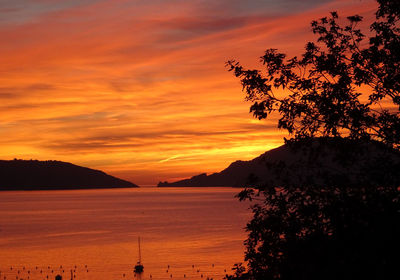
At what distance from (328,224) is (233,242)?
448ft

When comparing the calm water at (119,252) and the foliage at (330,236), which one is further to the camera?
the calm water at (119,252)

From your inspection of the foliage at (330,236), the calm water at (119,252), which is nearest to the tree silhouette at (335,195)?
the foliage at (330,236)

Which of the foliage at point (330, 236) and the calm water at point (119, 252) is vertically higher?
the foliage at point (330, 236)

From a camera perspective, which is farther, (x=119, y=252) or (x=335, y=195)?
(x=119, y=252)

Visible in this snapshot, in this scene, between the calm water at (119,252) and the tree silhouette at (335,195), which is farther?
the calm water at (119,252)

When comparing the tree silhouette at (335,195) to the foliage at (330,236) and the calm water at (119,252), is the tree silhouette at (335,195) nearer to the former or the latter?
the foliage at (330,236)

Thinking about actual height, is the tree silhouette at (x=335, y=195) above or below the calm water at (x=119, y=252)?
above

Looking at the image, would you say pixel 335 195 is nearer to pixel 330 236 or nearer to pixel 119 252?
pixel 330 236

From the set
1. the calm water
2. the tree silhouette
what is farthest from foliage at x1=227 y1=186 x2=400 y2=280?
the calm water

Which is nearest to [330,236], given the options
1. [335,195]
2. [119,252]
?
[335,195]

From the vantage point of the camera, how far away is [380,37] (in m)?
19.9

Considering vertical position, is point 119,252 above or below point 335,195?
below

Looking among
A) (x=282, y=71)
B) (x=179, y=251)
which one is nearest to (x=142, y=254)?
(x=179, y=251)

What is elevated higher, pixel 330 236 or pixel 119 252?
pixel 330 236
